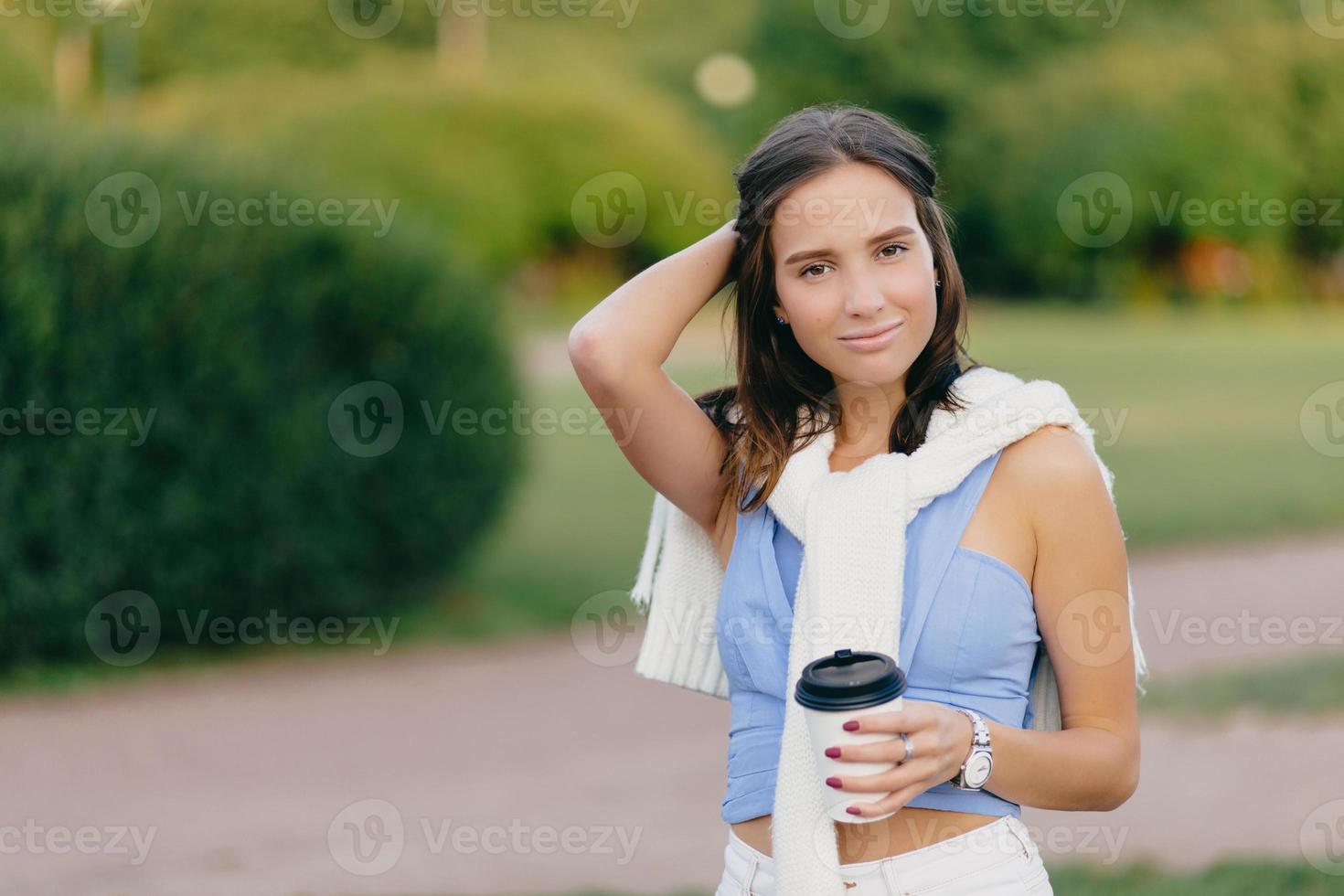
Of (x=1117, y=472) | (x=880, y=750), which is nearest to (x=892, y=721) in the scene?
(x=880, y=750)

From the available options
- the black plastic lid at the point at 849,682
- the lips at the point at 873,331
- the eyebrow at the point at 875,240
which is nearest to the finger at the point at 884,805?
the black plastic lid at the point at 849,682

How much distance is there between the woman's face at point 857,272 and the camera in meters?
2.20

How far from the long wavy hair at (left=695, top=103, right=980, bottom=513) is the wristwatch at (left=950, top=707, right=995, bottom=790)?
482 millimetres

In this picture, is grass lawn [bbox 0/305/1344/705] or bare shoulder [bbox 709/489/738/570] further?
grass lawn [bbox 0/305/1344/705]

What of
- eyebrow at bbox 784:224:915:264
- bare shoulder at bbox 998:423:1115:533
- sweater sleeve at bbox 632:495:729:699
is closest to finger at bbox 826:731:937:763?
bare shoulder at bbox 998:423:1115:533

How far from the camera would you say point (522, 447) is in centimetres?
877

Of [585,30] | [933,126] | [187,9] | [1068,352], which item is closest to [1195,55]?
[933,126]

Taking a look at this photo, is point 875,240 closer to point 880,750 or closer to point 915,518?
point 915,518

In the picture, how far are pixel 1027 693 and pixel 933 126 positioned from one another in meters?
54.4

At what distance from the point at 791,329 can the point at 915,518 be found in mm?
476

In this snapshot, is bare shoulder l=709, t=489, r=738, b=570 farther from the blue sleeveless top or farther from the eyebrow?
the eyebrow

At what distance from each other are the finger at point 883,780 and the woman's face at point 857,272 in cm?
65

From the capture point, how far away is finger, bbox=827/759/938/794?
180cm

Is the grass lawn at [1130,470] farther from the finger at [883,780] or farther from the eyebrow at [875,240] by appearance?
the finger at [883,780]
